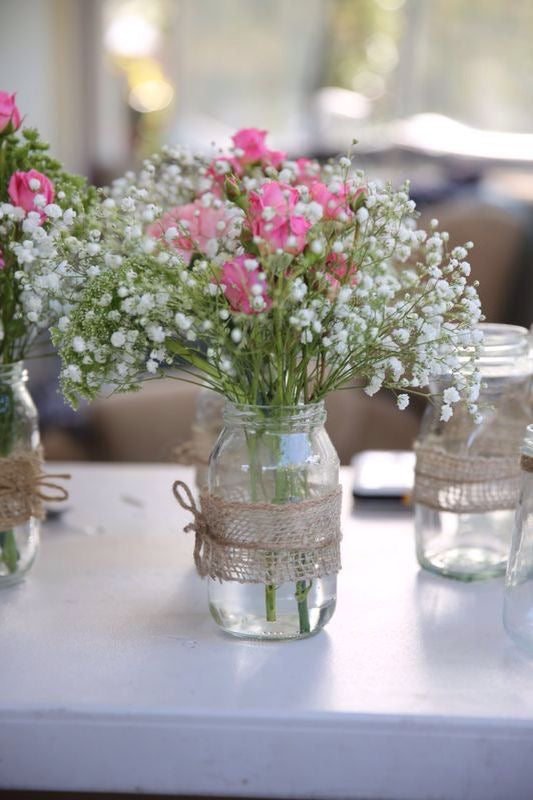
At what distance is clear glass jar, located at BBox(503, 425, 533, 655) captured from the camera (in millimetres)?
775

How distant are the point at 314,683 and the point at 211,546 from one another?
130mm

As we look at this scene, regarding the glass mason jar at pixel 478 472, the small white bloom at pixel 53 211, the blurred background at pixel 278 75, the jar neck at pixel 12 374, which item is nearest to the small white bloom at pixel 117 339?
the small white bloom at pixel 53 211

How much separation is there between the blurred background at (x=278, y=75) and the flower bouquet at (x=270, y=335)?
10.7 feet

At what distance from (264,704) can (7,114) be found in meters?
0.49

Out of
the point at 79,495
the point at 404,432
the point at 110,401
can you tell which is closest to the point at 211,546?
the point at 79,495

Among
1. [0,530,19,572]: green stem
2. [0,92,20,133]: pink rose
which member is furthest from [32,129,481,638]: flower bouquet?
[0,530,19,572]: green stem

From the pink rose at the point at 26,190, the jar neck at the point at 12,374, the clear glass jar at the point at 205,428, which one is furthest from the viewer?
the clear glass jar at the point at 205,428

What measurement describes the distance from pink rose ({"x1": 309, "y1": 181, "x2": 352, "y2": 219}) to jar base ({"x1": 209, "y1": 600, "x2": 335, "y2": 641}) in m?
0.31

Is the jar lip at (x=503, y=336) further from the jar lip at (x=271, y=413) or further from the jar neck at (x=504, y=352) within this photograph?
the jar lip at (x=271, y=413)

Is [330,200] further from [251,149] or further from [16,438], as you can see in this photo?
[16,438]

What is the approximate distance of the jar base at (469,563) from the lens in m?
0.93

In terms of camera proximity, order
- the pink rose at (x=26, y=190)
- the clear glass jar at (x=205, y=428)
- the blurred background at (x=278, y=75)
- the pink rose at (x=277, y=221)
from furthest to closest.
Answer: the blurred background at (x=278, y=75), the clear glass jar at (x=205, y=428), the pink rose at (x=26, y=190), the pink rose at (x=277, y=221)

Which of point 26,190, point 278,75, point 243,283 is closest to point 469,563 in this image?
→ point 243,283

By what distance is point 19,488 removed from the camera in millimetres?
862
